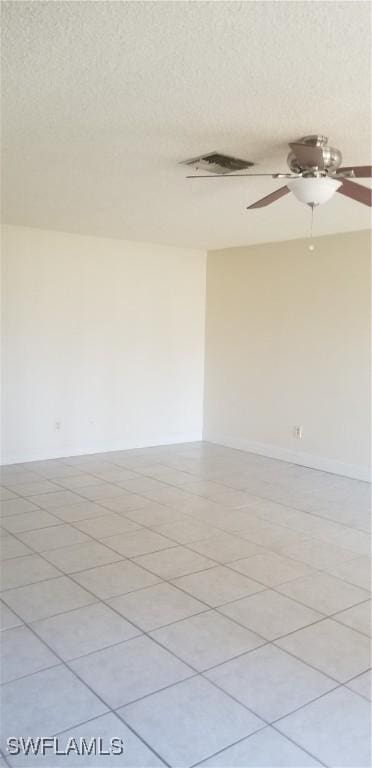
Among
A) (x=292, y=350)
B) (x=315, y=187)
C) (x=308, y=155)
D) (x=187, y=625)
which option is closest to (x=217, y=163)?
(x=308, y=155)

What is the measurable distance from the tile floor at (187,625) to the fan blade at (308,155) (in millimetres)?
2147

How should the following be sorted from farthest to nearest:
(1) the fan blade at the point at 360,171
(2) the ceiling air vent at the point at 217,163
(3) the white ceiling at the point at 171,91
Result: (2) the ceiling air vent at the point at 217,163, (1) the fan blade at the point at 360,171, (3) the white ceiling at the point at 171,91

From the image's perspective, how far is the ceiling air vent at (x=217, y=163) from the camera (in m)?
3.19

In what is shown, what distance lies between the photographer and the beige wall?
534 centimetres

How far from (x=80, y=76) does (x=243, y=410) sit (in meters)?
4.65

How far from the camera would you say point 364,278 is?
206 inches

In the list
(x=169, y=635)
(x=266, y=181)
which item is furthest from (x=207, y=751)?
(x=266, y=181)

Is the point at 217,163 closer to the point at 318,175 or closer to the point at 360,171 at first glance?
the point at 318,175

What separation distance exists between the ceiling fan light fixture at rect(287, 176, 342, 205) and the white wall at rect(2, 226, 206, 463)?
3.50 metres

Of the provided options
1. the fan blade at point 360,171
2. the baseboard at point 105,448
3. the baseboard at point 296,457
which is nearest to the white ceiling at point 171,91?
the fan blade at point 360,171

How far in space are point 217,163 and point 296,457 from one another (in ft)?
11.4

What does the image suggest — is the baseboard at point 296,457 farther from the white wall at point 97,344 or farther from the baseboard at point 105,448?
the white wall at point 97,344

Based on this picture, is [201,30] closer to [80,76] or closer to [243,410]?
[80,76]

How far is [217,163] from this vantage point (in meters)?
3.27
